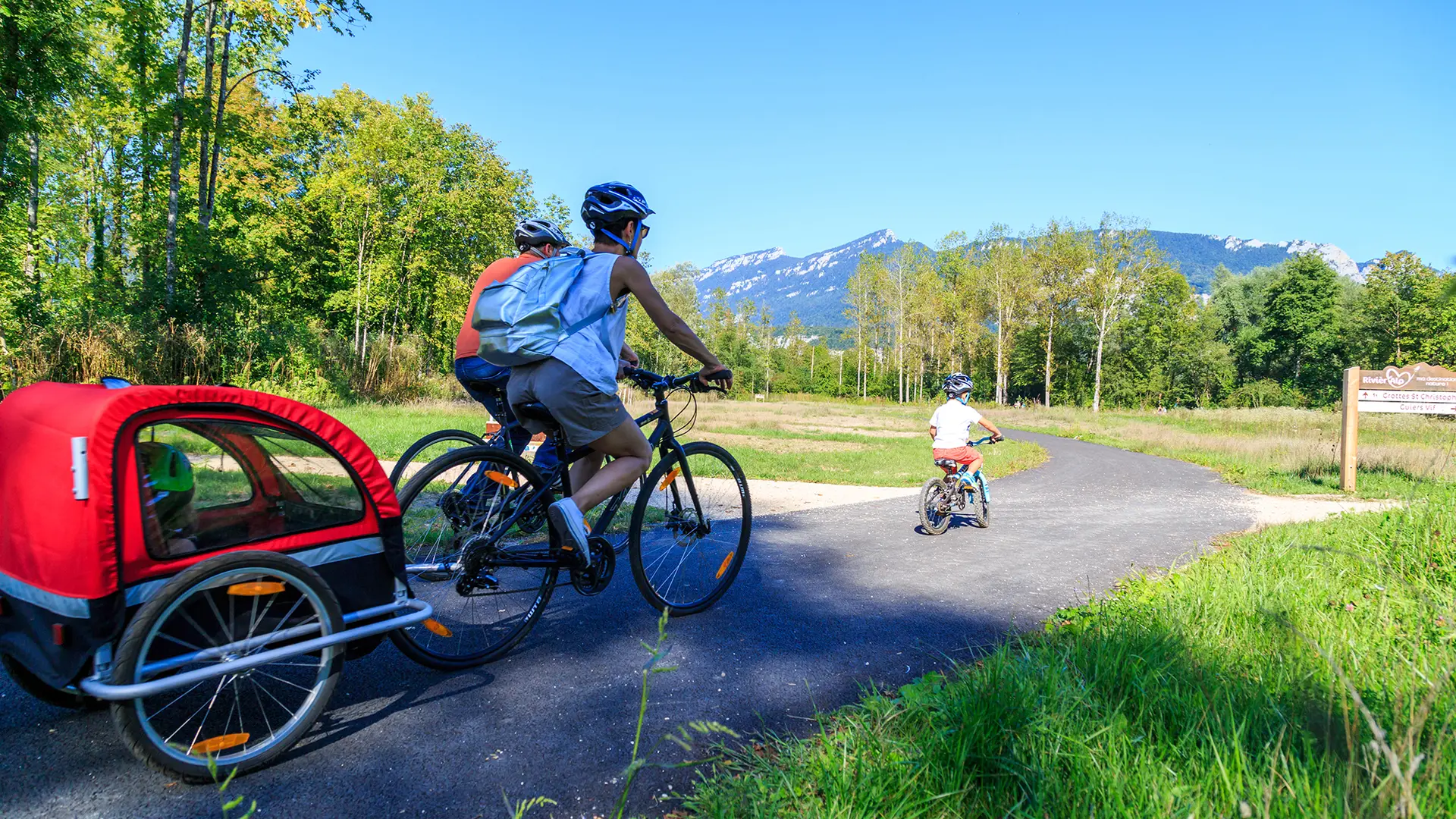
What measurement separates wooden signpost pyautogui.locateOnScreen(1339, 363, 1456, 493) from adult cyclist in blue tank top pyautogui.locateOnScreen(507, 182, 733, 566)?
40.2 feet

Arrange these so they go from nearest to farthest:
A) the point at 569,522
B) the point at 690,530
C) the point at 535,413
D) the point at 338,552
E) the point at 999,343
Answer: the point at 338,552
the point at 569,522
the point at 535,413
the point at 690,530
the point at 999,343

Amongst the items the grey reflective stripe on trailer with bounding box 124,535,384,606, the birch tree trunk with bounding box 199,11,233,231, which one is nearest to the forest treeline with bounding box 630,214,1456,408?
the birch tree trunk with bounding box 199,11,233,231

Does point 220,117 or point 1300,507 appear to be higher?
point 220,117

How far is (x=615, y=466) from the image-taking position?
385 centimetres

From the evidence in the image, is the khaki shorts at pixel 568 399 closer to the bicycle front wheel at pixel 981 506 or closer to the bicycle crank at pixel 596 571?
the bicycle crank at pixel 596 571

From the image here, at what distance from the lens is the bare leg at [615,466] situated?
373cm

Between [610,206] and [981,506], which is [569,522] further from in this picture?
[981,506]

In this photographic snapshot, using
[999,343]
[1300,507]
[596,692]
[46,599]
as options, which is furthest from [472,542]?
[999,343]

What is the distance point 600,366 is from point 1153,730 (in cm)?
268

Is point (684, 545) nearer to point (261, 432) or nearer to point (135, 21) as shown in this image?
point (261, 432)

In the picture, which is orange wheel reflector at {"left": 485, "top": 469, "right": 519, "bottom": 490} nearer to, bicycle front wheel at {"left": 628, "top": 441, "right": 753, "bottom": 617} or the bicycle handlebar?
bicycle front wheel at {"left": 628, "top": 441, "right": 753, "bottom": 617}

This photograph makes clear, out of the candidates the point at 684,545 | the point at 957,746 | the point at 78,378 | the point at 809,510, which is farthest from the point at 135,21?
the point at 957,746

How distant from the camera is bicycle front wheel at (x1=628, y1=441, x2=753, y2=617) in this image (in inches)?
166

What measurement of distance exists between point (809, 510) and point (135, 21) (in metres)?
18.3
